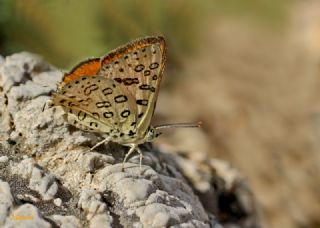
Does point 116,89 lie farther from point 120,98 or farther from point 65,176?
point 65,176

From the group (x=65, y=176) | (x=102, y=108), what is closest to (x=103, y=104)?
(x=102, y=108)

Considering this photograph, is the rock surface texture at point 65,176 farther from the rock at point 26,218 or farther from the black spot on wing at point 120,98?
the black spot on wing at point 120,98

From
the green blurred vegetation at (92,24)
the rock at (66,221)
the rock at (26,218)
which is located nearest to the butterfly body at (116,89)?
the rock at (66,221)

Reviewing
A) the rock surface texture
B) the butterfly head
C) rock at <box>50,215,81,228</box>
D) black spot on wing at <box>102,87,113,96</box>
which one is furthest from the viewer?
the butterfly head

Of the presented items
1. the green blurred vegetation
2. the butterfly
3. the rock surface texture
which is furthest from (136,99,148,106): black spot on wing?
the green blurred vegetation

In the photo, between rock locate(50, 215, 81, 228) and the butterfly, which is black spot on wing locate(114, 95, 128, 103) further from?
rock locate(50, 215, 81, 228)

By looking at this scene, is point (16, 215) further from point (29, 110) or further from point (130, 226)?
point (29, 110)
